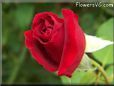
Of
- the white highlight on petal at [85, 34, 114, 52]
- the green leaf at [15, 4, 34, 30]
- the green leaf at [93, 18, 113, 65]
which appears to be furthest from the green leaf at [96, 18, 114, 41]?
the green leaf at [15, 4, 34, 30]

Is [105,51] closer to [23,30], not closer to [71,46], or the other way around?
[71,46]

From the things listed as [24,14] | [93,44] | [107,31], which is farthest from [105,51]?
[24,14]

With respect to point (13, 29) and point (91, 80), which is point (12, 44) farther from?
point (91, 80)

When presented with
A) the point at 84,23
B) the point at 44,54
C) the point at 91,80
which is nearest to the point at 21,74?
the point at 84,23

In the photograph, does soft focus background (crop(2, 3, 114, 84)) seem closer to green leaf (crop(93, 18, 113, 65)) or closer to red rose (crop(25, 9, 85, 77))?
green leaf (crop(93, 18, 113, 65))

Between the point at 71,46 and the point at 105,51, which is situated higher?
the point at 71,46
